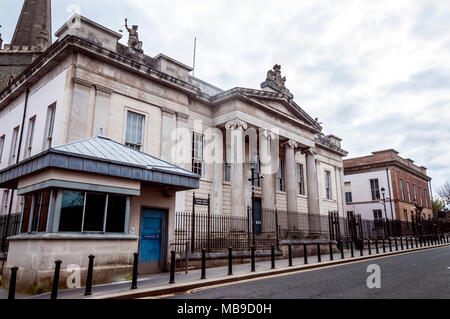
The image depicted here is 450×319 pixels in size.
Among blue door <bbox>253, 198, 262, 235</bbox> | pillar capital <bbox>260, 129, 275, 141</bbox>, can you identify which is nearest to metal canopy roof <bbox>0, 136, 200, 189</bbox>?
pillar capital <bbox>260, 129, 275, 141</bbox>

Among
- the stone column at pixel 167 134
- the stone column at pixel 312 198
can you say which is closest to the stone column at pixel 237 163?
the stone column at pixel 167 134

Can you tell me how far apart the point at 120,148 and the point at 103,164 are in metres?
1.88

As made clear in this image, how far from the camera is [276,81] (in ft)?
80.7

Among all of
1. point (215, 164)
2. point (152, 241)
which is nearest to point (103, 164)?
point (152, 241)

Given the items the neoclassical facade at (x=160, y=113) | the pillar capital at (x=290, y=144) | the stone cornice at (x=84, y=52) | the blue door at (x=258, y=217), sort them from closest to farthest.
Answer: the stone cornice at (x=84, y=52)
the neoclassical facade at (x=160, y=113)
the blue door at (x=258, y=217)
the pillar capital at (x=290, y=144)

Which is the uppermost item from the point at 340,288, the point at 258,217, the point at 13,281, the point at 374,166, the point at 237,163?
the point at 374,166

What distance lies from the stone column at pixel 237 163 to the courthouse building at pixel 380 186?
28090 mm

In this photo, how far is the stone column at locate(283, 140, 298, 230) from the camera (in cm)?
2205

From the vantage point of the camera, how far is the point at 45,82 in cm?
1673

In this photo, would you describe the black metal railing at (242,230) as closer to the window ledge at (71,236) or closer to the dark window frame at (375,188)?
the window ledge at (71,236)

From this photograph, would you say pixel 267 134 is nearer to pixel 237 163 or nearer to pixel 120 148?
pixel 237 163

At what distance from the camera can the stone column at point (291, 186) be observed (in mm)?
22047

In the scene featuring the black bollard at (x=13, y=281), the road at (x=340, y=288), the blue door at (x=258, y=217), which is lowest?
the road at (x=340, y=288)

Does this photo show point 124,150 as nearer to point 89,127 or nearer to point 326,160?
point 89,127
